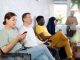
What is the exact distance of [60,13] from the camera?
398 inches

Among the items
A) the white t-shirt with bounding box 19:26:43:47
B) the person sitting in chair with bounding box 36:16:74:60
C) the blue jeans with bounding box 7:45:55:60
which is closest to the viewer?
the blue jeans with bounding box 7:45:55:60

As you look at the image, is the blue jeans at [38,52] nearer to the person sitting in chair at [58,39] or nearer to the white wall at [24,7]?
the white wall at [24,7]

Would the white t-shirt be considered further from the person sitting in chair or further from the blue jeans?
the person sitting in chair

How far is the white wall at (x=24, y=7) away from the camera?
16.2 ft

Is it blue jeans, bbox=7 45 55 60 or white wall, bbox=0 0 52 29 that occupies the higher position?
white wall, bbox=0 0 52 29

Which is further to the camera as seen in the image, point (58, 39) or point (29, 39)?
point (58, 39)

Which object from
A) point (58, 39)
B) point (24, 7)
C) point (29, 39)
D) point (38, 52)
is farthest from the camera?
point (58, 39)

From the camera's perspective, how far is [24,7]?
6.42 m

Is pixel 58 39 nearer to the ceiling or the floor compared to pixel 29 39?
nearer to the floor

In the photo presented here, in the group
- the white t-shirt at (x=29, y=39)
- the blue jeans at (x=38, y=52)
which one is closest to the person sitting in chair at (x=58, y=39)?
the white t-shirt at (x=29, y=39)

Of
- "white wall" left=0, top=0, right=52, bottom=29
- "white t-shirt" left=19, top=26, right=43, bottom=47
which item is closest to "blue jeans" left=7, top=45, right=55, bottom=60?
"white t-shirt" left=19, top=26, right=43, bottom=47

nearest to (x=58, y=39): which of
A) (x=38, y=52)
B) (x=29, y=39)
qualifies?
(x=29, y=39)

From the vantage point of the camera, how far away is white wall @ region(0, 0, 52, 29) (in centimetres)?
495

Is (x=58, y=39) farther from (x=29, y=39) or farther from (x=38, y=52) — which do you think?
(x=38, y=52)
